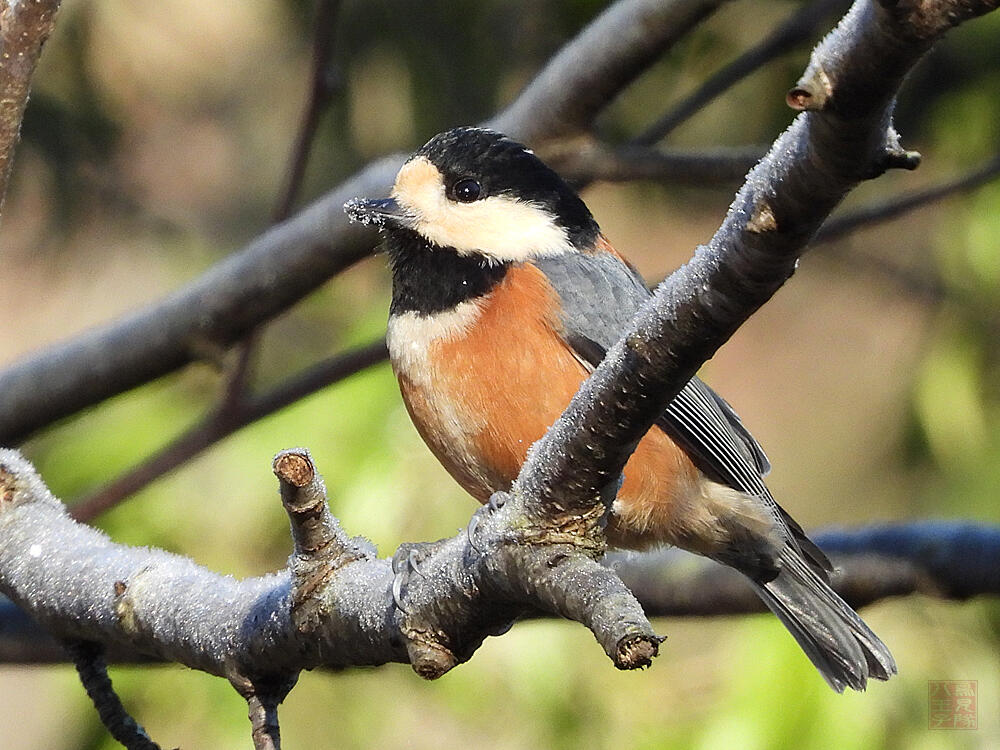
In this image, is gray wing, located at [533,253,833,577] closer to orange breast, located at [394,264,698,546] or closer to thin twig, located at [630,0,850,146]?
orange breast, located at [394,264,698,546]

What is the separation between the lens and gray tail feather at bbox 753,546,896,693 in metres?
3.77

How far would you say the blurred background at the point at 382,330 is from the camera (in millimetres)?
4449

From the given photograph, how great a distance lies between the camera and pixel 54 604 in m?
2.88

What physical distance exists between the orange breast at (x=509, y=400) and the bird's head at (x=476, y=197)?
6.5 inches

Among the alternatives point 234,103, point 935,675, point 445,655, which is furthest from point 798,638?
point 234,103

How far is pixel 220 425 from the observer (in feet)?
12.7

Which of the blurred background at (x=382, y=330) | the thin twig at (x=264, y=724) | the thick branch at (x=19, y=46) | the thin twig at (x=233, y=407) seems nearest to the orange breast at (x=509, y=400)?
the thin twig at (x=233, y=407)

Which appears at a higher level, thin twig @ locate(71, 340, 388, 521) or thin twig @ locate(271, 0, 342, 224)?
thin twig @ locate(271, 0, 342, 224)

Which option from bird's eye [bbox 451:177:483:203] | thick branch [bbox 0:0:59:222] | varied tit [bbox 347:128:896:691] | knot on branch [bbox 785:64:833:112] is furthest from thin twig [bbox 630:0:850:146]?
knot on branch [bbox 785:64:833:112]

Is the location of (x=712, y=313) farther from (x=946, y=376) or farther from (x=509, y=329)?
(x=946, y=376)

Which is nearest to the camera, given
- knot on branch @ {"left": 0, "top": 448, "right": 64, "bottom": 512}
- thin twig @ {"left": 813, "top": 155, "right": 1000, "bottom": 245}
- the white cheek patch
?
knot on branch @ {"left": 0, "top": 448, "right": 64, "bottom": 512}

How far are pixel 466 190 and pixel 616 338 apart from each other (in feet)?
2.19

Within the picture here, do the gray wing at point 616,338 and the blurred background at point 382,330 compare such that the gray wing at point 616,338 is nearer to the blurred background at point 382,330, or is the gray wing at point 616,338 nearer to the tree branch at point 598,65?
the tree branch at point 598,65

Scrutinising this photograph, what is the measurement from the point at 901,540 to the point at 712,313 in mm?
2480
